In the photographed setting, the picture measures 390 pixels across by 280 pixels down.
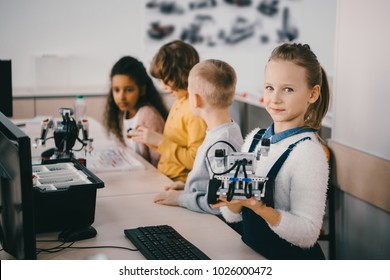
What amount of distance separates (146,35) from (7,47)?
108 cm

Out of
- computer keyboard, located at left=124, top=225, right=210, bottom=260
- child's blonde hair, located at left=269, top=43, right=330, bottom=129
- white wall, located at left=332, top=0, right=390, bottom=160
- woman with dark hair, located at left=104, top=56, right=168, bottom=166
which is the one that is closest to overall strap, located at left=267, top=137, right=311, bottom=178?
child's blonde hair, located at left=269, top=43, right=330, bottom=129

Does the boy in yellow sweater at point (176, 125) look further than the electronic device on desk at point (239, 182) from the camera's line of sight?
Yes

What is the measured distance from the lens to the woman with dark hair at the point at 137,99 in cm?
264

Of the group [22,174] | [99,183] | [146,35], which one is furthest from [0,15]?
[22,174]

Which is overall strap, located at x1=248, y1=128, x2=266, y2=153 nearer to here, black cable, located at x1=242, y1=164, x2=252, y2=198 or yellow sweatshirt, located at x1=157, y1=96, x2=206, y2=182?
black cable, located at x1=242, y1=164, x2=252, y2=198

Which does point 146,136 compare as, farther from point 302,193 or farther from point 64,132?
point 302,193

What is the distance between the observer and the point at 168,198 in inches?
68.7

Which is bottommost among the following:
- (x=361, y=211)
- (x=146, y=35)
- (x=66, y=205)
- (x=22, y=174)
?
(x=361, y=211)

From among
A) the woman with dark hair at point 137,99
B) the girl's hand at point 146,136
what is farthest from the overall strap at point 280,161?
the woman with dark hair at point 137,99

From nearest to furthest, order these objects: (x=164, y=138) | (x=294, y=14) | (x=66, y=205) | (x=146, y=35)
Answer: (x=66, y=205) → (x=164, y=138) → (x=146, y=35) → (x=294, y=14)

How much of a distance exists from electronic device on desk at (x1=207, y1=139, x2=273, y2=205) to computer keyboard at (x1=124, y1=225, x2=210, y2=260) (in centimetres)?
19

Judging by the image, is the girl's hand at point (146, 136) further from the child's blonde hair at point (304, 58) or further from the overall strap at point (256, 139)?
the child's blonde hair at point (304, 58)

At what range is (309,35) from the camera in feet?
15.5

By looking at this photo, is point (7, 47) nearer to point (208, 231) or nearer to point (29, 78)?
point (29, 78)
